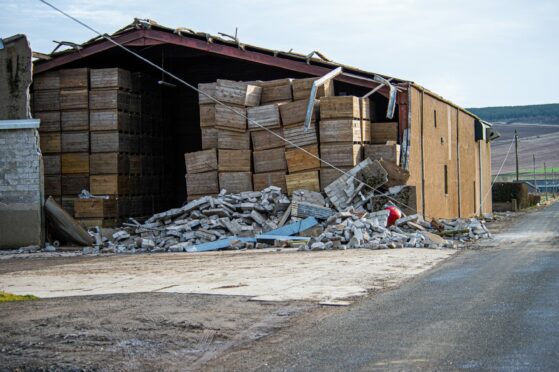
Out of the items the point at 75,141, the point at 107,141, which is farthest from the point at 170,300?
the point at 75,141

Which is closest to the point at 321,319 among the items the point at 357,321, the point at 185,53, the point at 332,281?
the point at 357,321

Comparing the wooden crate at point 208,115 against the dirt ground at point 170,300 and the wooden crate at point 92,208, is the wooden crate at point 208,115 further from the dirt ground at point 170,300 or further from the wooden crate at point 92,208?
the dirt ground at point 170,300

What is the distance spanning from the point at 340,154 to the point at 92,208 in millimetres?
7681

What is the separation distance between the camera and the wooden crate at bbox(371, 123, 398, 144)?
2600cm

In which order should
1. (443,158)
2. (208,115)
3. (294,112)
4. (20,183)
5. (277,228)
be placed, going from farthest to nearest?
1. (443,158)
2. (208,115)
3. (294,112)
4. (20,183)
5. (277,228)

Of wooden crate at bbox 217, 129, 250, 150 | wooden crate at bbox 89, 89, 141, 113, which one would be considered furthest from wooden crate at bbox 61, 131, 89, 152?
wooden crate at bbox 217, 129, 250, 150

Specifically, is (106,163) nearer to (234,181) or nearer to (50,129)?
(50,129)

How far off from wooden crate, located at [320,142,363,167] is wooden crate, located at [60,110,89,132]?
24.6 feet

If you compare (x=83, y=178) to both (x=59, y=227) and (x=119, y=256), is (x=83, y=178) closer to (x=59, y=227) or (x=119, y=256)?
(x=59, y=227)

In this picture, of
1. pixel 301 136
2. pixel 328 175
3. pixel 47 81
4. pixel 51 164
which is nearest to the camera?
pixel 328 175

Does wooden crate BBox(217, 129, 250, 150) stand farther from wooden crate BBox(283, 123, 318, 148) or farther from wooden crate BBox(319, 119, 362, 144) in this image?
wooden crate BBox(319, 119, 362, 144)

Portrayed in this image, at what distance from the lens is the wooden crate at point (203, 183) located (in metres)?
25.3

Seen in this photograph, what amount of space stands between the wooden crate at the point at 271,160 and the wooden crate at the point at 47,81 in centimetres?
676

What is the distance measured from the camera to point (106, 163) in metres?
25.7
